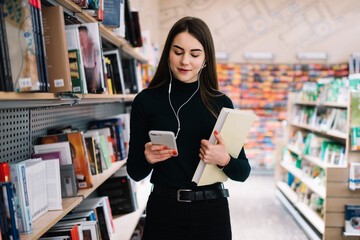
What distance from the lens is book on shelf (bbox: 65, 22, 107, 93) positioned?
161 centimetres

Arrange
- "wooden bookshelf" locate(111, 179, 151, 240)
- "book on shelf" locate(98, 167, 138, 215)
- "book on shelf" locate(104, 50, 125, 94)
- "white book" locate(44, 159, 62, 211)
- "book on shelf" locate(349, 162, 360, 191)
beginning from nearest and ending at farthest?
"white book" locate(44, 159, 62, 211) < "wooden bookshelf" locate(111, 179, 151, 240) < "book on shelf" locate(104, 50, 125, 94) < "book on shelf" locate(98, 167, 138, 215) < "book on shelf" locate(349, 162, 360, 191)

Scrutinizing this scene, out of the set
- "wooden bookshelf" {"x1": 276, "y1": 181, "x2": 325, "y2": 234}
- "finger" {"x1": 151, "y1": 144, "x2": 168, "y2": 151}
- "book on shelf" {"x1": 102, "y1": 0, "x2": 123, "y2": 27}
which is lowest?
"wooden bookshelf" {"x1": 276, "y1": 181, "x2": 325, "y2": 234}

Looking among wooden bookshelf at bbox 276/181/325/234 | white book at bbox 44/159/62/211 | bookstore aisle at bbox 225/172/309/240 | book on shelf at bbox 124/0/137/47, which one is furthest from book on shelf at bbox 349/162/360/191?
white book at bbox 44/159/62/211

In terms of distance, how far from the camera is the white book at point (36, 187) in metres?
1.20

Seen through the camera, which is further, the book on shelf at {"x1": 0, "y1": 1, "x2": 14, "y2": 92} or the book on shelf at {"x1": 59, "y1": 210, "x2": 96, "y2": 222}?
the book on shelf at {"x1": 59, "y1": 210, "x2": 96, "y2": 222}

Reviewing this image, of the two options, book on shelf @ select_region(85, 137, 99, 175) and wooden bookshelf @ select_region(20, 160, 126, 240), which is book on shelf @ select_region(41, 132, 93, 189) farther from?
book on shelf @ select_region(85, 137, 99, 175)

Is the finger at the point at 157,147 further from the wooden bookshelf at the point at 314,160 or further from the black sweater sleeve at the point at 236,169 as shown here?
the wooden bookshelf at the point at 314,160

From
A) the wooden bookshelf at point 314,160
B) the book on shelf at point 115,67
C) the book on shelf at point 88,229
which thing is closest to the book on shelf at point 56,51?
the book on shelf at point 88,229

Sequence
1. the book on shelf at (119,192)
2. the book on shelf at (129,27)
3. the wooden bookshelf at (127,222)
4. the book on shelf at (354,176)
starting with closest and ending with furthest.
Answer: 1. the wooden bookshelf at (127,222)
2. the book on shelf at (119,192)
3. the book on shelf at (129,27)
4. the book on shelf at (354,176)

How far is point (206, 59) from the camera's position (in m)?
1.36

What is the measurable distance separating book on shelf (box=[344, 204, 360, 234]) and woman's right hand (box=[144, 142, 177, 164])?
2.59 meters

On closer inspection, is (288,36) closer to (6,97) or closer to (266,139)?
(266,139)

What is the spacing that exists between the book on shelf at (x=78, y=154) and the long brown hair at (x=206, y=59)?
0.54 m

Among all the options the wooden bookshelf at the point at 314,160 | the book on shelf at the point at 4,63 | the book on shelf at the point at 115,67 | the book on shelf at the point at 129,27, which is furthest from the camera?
the wooden bookshelf at the point at 314,160
